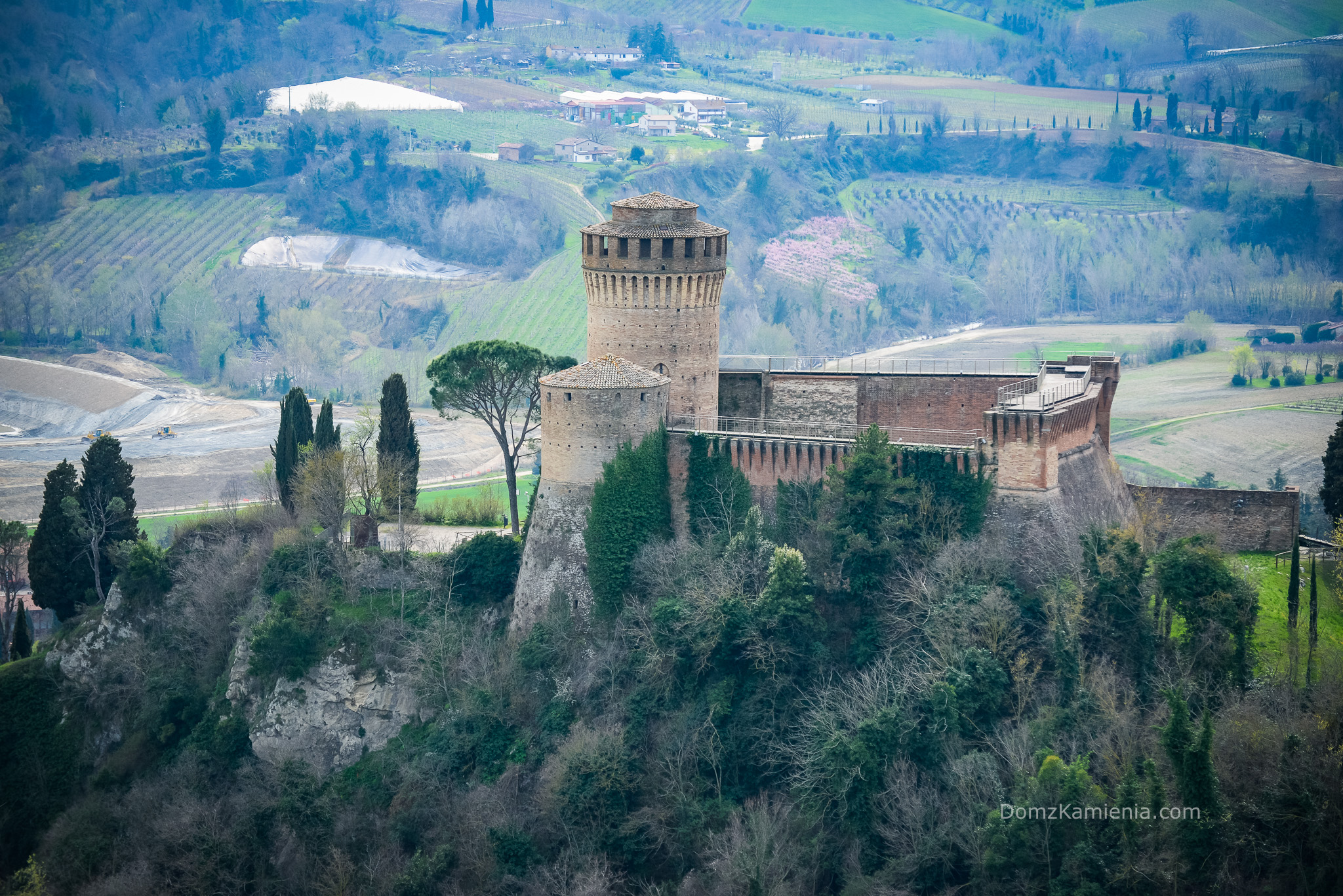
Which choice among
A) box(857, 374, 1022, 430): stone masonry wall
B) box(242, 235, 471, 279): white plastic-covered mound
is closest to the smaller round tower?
box(857, 374, 1022, 430): stone masonry wall

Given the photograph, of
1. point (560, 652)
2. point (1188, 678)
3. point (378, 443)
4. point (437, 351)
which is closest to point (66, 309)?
point (437, 351)

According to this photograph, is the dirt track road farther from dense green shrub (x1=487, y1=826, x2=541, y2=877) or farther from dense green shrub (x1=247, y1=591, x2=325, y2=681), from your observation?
dense green shrub (x1=487, y1=826, x2=541, y2=877)

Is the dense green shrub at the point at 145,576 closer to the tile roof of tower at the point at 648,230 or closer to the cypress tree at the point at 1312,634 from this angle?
the tile roof of tower at the point at 648,230

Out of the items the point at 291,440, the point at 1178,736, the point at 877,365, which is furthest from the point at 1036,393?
the point at 877,365

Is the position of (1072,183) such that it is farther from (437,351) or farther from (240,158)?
(240,158)

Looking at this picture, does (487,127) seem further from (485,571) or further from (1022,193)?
(485,571)

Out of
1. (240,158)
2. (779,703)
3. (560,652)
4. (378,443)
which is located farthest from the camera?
(240,158)

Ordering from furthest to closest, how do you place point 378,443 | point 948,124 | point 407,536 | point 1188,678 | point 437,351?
point 948,124
point 437,351
point 378,443
point 407,536
point 1188,678
